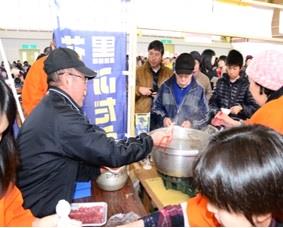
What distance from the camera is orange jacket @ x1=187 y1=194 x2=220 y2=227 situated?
89 cm

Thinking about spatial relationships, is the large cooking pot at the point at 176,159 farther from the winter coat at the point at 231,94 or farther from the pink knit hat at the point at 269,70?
the winter coat at the point at 231,94

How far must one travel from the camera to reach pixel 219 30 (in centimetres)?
222

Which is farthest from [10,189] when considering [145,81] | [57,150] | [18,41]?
[18,41]

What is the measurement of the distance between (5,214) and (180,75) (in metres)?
1.78

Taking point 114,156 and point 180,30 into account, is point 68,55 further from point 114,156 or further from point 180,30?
point 180,30

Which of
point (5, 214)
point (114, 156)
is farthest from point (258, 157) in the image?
point (5, 214)

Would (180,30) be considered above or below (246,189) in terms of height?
above

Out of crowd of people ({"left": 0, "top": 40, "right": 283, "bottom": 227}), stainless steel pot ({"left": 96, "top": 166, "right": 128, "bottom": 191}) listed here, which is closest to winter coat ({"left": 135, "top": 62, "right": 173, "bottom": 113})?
crowd of people ({"left": 0, "top": 40, "right": 283, "bottom": 227})

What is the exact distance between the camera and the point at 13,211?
3.24ft

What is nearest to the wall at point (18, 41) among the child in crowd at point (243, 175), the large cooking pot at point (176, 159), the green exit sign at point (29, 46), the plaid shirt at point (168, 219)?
the green exit sign at point (29, 46)

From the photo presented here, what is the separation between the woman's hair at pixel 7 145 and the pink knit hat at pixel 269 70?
109 centimetres

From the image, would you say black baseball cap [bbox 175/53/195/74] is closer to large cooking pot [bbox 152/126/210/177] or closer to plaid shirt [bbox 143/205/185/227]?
large cooking pot [bbox 152/126/210/177]

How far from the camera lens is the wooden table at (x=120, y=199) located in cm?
130

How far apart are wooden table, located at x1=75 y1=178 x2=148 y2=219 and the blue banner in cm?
59
